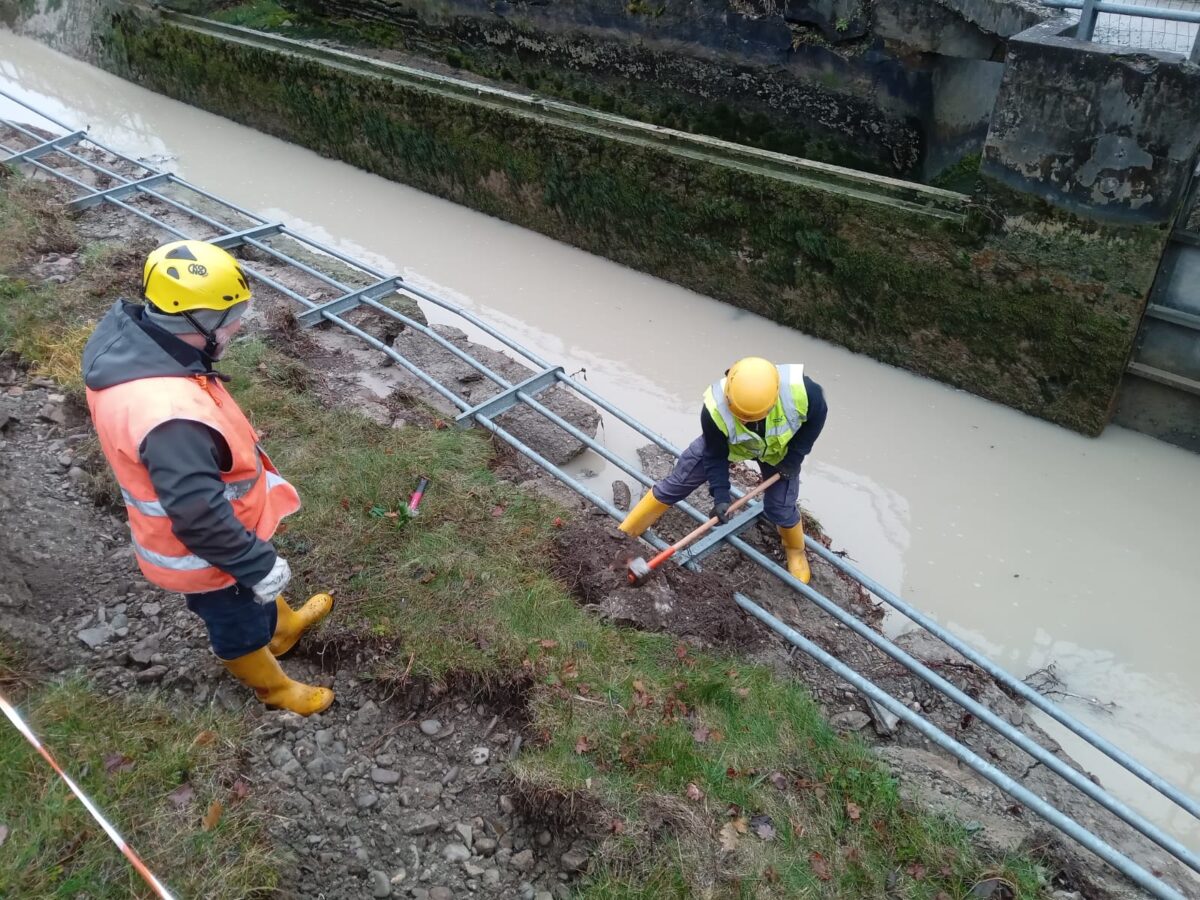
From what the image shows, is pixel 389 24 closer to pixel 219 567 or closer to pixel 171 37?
pixel 171 37

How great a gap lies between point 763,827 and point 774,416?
1.80m

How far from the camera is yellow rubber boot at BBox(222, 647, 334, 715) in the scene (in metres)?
3.45

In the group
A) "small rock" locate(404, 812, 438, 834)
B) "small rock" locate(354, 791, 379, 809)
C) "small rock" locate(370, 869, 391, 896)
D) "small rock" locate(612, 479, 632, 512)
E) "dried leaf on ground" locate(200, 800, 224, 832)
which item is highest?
"dried leaf on ground" locate(200, 800, 224, 832)

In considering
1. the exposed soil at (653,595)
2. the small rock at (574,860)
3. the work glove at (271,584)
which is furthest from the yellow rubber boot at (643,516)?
the work glove at (271,584)

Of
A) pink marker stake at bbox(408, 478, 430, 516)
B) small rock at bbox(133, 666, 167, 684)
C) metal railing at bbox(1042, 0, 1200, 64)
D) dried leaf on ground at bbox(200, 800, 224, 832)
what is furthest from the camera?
metal railing at bbox(1042, 0, 1200, 64)

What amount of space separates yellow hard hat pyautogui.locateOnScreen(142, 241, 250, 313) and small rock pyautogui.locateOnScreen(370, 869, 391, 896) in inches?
78.5

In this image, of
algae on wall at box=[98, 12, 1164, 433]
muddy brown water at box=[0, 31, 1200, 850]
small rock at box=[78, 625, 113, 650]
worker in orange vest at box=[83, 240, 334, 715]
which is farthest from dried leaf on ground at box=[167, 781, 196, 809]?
algae on wall at box=[98, 12, 1164, 433]

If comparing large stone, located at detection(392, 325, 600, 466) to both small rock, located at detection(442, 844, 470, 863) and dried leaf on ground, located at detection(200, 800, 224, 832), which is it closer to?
small rock, located at detection(442, 844, 470, 863)

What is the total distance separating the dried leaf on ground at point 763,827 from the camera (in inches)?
129

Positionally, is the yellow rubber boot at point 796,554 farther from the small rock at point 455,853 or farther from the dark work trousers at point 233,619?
the dark work trousers at point 233,619

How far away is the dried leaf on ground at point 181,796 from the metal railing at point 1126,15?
6294 millimetres

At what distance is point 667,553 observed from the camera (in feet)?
14.2

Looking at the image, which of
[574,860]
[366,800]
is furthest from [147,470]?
[574,860]

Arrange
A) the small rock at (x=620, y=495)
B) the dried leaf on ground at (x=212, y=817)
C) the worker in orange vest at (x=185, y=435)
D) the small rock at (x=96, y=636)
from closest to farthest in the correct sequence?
1. the worker in orange vest at (x=185, y=435)
2. the dried leaf on ground at (x=212, y=817)
3. the small rock at (x=96, y=636)
4. the small rock at (x=620, y=495)
